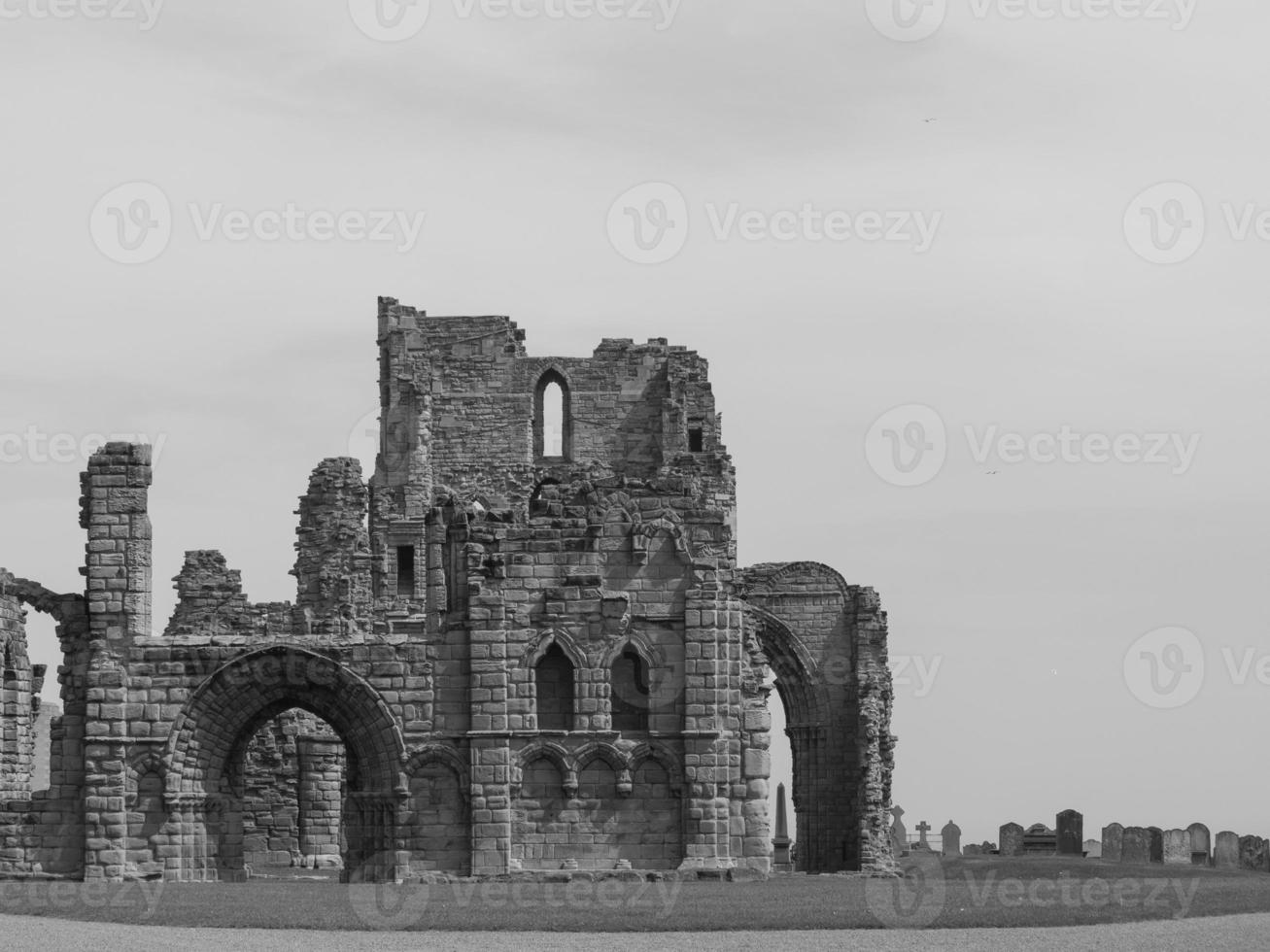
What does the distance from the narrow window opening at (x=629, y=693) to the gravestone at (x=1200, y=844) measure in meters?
17.3

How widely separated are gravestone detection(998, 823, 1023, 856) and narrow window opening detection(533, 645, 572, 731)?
23.8m

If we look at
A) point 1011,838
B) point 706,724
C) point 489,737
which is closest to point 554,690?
point 489,737

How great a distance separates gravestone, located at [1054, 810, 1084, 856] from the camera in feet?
213

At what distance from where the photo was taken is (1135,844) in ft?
200

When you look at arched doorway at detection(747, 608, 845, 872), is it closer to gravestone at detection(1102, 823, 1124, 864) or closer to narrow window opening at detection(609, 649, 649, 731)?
gravestone at detection(1102, 823, 1124, 864)

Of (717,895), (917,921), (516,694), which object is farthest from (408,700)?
(917,921)

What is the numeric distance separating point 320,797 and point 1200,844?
18.0 meters

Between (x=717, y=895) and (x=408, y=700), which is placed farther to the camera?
(x=408, y=700)

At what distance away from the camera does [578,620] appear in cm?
4547

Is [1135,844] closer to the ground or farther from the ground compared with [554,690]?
closer to the ground

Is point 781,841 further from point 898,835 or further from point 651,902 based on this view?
point 651,902

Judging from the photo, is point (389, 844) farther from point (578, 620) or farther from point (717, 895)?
point (717, 895)

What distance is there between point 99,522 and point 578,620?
7.66 m

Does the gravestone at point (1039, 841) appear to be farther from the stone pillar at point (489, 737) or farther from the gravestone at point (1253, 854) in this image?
the stone pillar at point (489, 737)
